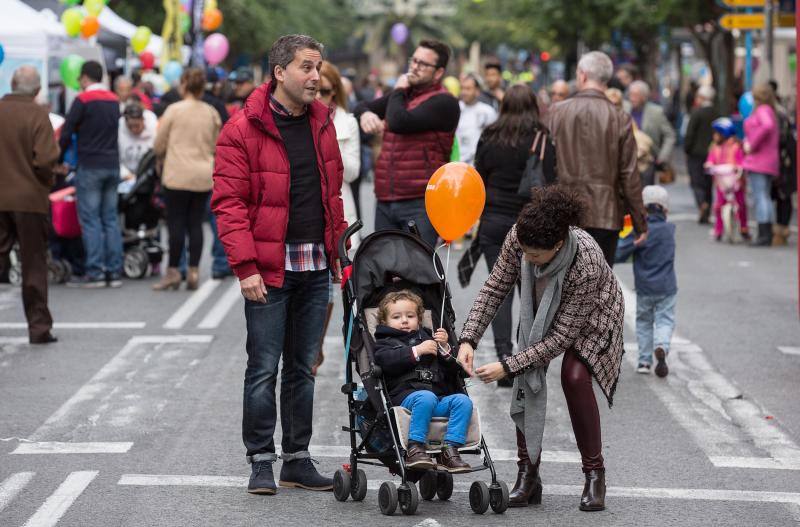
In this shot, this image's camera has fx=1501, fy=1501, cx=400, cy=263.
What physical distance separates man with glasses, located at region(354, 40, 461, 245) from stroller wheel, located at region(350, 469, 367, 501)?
115 inches

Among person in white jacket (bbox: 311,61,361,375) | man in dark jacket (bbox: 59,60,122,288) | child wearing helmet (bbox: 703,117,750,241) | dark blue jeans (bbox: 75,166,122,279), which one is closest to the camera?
person in white jacket (bbox: 311,61,361,375)

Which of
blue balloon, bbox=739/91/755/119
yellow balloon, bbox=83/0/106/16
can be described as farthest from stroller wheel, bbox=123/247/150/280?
blue balloon, bbox=739/91/755/119

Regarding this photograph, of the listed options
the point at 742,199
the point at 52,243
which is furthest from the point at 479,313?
the point at 742,199

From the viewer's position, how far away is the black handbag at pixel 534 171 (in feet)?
29.2

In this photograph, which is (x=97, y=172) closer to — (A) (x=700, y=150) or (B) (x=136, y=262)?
(B) (x=136, y=262)

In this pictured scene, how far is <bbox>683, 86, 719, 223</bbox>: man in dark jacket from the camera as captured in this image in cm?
2016

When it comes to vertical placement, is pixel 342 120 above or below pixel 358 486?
above

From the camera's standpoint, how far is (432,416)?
20.6 ft

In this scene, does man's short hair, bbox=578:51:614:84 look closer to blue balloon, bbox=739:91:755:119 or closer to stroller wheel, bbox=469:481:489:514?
stroller wheel, bbox=469:481:489:514

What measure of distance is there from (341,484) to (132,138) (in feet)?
30.4

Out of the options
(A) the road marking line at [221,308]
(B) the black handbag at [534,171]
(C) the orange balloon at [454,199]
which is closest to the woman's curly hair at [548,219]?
(C) the orange balloon at [454,199]

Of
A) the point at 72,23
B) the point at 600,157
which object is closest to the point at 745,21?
the point at 72,23

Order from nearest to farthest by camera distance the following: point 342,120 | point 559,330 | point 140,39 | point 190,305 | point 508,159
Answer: point 559,330, point 508,159, point 342,120, point 190,305, point 140,39

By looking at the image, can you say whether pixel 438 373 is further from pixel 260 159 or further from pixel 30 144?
pixel 30 144
